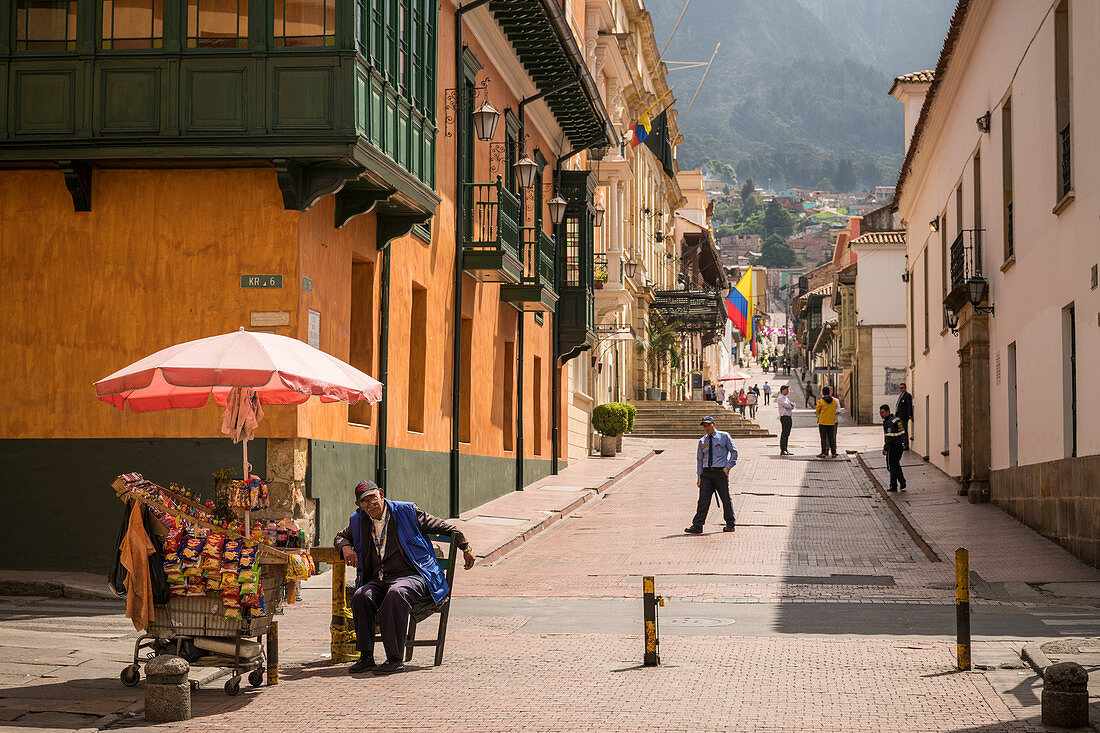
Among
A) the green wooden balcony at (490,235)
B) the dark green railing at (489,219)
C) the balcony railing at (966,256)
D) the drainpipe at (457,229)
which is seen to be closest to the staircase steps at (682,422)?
the balcony railing at (966,256)

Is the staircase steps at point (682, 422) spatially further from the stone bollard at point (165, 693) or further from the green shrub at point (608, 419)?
the stone bollard at point (165, 693)

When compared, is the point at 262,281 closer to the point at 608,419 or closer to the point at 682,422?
the point at 608,419

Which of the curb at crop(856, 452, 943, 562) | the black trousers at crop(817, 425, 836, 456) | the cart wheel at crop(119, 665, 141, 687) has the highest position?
the black trousers at crop(817, 425, 836, 456)

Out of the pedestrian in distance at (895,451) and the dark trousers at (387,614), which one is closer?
the dark trousers at (387,614)

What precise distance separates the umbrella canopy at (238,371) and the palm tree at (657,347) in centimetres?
4193

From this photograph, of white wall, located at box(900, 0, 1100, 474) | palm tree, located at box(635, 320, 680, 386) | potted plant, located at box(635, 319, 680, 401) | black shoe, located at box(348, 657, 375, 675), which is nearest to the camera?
black shoe, located at box(348, 657, 375, 675)

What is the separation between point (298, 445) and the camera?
14797 millimetres

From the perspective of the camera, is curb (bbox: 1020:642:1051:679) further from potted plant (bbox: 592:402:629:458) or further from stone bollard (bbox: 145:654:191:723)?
potted plant (bbox: 592:402:629:458)

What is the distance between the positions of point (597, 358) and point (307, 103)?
2641cm

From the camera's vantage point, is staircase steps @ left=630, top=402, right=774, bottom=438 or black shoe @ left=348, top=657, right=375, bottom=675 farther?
staircase steps @ left=630, top=402, right=774, bottom=438

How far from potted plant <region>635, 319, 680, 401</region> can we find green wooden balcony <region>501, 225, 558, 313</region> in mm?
23874

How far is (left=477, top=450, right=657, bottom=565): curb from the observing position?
59.8ft

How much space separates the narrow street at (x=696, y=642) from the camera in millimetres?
8156

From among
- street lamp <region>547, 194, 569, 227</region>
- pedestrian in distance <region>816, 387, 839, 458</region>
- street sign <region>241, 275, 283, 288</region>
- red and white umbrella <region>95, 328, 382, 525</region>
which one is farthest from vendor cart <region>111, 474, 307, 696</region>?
pedestrian in distance <region>816, 387, 839, 458</region>
